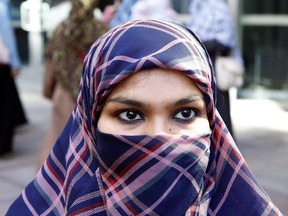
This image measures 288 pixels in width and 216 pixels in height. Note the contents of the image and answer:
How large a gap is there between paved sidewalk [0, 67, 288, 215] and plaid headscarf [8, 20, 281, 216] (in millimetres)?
2874

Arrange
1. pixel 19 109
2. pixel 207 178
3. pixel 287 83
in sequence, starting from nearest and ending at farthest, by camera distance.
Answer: pixel 207 178 < pixel 19 109 < pixel 287 83

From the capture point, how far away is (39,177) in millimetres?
1957

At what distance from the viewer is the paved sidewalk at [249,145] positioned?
17.3ft

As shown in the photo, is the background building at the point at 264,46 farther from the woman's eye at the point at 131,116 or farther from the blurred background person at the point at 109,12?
the woman's eye at the point at 131,116

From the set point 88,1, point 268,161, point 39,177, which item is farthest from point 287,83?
point 39,177

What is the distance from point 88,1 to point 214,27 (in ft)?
4.90

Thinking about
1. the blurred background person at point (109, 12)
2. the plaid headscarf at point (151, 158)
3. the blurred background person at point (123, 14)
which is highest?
the plaid headscarf at point (151, 158)

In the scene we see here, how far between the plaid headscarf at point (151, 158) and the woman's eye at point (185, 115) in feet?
0.18

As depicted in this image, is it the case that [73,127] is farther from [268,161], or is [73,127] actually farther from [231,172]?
[268,161]

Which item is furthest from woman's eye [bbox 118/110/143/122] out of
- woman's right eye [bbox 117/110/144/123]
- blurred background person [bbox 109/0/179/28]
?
blurred background person [bbox 109/0/179/28]

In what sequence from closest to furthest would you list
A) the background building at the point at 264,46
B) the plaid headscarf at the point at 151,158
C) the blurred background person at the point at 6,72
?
the plaid headscarf at the point at 151,158, the blurred background person at the point at 6,72, the background building at the point at 264,46

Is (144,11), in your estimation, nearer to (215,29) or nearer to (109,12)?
(109,12)

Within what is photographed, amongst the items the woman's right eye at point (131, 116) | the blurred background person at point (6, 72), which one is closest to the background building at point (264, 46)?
the blurred background person at point (6, 72)

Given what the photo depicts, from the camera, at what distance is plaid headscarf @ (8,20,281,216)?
156 centimetres
